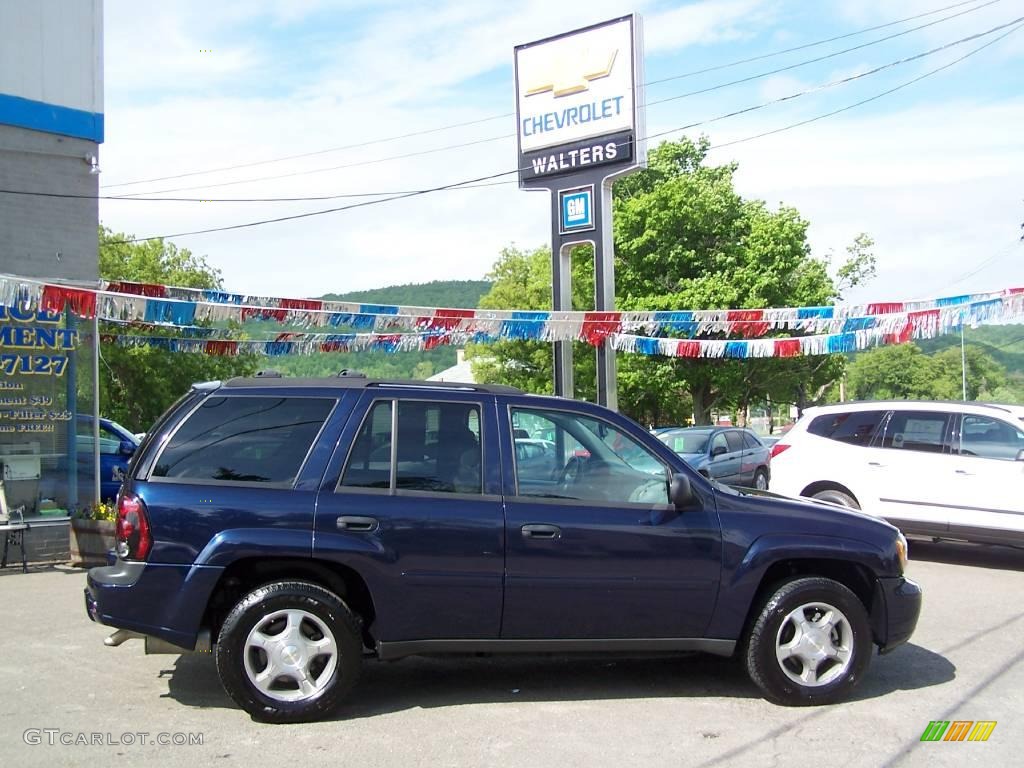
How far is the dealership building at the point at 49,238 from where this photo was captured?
35.9 ft

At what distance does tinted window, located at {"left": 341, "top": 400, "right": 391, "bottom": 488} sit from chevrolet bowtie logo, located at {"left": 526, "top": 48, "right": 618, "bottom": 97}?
42.3 ft

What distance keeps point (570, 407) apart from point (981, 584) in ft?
18.8

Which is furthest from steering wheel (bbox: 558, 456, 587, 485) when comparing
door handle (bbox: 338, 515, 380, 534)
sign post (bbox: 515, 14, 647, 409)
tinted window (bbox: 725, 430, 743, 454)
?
tinted window (bbox: 725, 430, 743, 454)

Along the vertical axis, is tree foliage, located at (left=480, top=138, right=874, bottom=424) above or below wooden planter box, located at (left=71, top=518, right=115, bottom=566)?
above

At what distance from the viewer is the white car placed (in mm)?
9844

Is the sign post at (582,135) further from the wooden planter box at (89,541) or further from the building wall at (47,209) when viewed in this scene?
the wooden planter box at (89,541)

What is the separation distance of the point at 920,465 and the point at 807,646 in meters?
5.46

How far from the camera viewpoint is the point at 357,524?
17.3 feet

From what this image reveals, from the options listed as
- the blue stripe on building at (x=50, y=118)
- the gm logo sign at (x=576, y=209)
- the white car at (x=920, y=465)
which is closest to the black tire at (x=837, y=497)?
the white car at (x=920, y=465)

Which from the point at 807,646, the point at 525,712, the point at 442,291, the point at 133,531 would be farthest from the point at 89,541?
the point at 442,291

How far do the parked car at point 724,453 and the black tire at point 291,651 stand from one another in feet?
38.4

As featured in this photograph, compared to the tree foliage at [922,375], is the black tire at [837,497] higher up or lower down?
lower down

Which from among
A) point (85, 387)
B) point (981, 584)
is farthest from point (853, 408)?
point (85, 387)

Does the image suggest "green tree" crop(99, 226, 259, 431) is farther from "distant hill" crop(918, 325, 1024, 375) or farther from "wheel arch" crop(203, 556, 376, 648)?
"distant hill" crop(918, 325, 1024, 375)
